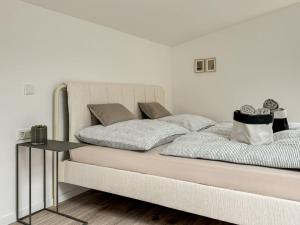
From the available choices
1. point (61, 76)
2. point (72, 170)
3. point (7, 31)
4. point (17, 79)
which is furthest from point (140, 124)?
point (7, 31)

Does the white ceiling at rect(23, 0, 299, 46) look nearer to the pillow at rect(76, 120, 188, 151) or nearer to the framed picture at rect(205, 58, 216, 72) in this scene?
the framed picture at rect(205, 58, 216, 72)

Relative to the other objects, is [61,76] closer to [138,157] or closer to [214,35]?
[138,157]

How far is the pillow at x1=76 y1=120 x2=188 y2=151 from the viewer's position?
7.18 ft

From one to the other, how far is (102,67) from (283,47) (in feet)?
7.87

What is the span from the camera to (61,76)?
2564mm

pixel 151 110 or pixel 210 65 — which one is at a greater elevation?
pixel 210 65

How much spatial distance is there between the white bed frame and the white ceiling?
79cm

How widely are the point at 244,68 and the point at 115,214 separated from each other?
2.72 meters

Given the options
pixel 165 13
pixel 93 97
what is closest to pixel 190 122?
pixel 93 97

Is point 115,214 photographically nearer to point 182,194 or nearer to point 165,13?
point 182,194

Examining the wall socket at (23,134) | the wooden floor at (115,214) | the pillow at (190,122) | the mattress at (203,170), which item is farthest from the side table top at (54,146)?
the pillow at (190,122)

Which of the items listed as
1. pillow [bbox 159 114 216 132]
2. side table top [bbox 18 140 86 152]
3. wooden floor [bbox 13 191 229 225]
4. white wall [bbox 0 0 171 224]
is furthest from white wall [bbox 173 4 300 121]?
side table top [bbox 18 140 86 152]

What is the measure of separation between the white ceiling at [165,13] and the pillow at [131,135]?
44.4 inches

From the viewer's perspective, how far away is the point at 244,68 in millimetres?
3893
